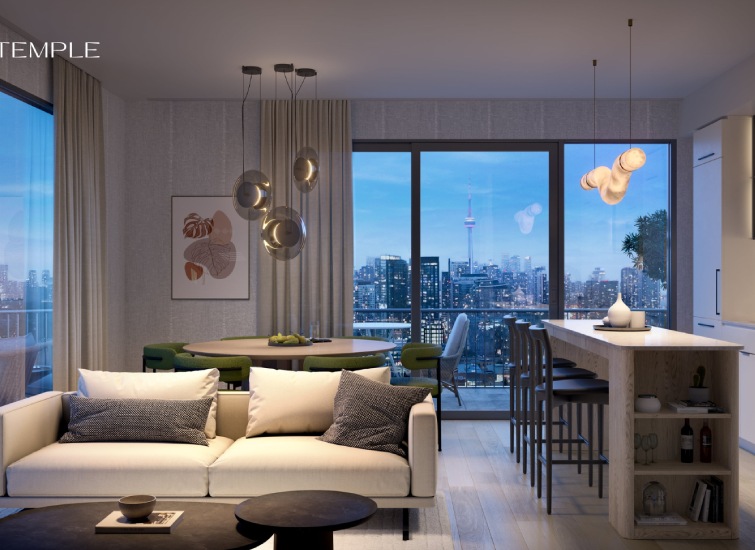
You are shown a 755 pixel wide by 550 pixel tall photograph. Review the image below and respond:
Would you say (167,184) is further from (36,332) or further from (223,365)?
(223,365)

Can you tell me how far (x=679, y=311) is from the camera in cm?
732

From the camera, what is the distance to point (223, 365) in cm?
513

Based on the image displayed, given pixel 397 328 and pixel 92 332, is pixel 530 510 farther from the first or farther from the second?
pixel 92 332

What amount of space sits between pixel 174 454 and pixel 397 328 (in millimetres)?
3821

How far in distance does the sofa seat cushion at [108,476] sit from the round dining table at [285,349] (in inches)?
59.0

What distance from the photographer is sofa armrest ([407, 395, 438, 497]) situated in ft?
12.6

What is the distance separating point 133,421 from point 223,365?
103cm

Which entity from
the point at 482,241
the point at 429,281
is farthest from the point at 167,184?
the point at 482,241

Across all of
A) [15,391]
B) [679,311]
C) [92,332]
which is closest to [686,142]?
[679,311]

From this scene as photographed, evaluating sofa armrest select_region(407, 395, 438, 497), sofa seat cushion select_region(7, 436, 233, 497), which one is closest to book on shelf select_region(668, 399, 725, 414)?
sofa armrest select_region(407, 395, 438, 497)

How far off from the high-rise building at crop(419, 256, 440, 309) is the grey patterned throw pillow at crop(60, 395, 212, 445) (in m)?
3.55

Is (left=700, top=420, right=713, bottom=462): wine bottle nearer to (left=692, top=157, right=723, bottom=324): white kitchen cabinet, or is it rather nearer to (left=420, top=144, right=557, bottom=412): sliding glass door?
(left=692, top=157, right=723, bottom=324): white kitchen cabinet

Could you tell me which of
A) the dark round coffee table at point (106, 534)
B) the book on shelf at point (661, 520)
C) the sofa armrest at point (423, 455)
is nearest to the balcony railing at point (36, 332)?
the dark round coffee table at point (106, 534)

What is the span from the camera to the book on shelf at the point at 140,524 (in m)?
2.76
